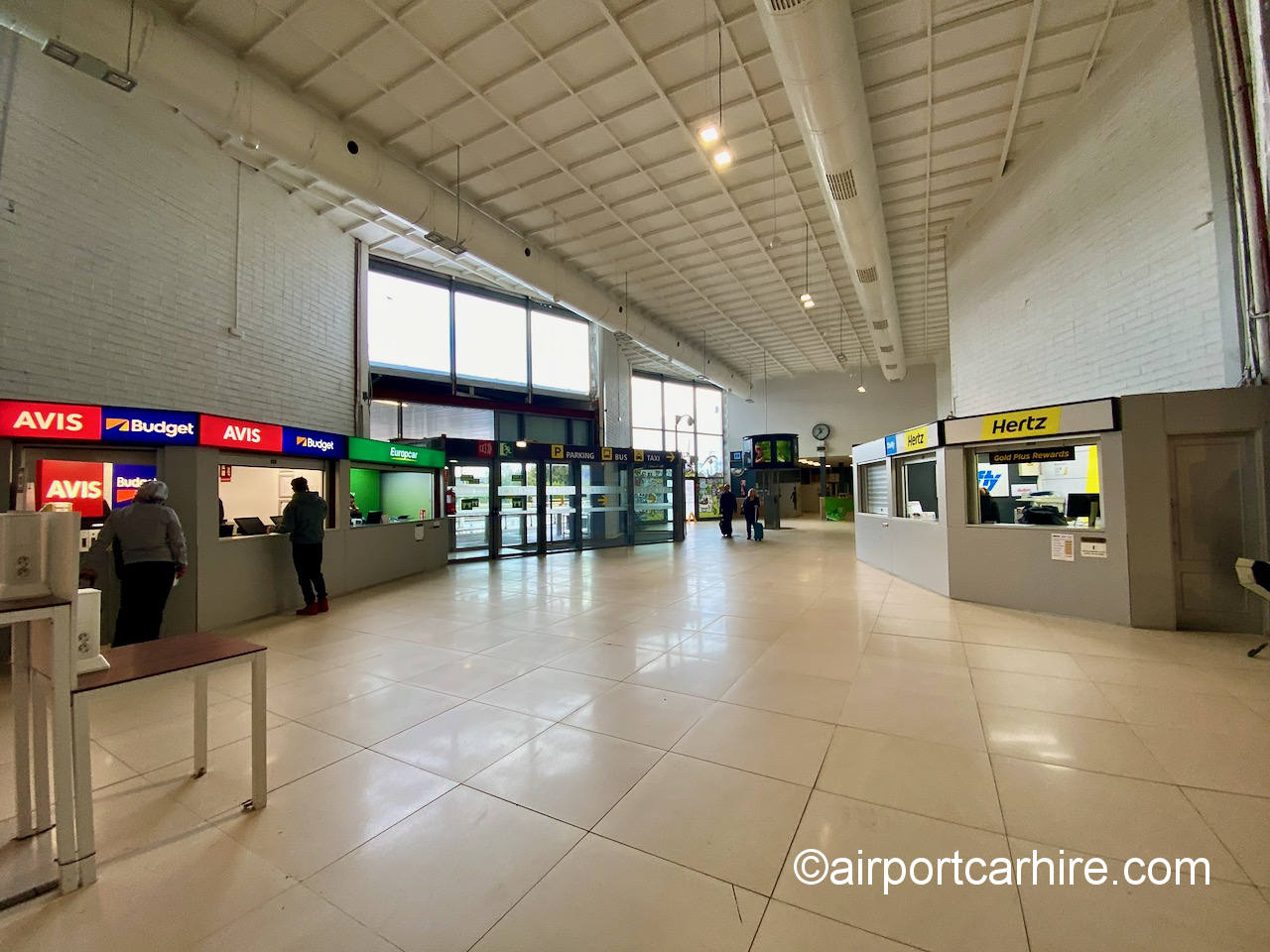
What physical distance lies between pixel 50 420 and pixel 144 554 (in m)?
1.30

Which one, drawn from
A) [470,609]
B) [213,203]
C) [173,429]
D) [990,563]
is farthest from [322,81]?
[990,563]

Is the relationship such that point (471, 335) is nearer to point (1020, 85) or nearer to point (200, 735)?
point (1020, 85)

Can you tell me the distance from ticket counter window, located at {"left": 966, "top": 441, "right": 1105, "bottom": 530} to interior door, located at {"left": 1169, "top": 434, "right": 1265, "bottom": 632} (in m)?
0.59

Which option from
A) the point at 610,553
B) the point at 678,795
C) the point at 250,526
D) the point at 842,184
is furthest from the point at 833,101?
the point at 610,553

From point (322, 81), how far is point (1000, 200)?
932cm

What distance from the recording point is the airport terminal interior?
1718 mm

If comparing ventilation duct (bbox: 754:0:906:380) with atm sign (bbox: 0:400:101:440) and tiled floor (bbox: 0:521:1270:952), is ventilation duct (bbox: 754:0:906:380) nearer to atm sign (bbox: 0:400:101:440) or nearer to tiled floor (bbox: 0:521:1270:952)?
tiled floor (bbox: 0:521:1270:952)

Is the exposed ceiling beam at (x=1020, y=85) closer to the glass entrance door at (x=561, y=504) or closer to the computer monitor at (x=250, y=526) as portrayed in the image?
the glass entrance door at (x=561, y=504)

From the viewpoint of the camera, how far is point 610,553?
10.9 metres

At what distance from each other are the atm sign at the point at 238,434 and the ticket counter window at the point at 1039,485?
7.96 metres

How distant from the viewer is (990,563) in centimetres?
554

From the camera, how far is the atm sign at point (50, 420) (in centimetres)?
381

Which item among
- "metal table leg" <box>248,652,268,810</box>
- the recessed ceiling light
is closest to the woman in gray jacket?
"metal table leg" <box>248,652,268,810</box>

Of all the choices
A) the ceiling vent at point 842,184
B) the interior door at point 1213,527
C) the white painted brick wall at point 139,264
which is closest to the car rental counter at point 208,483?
the white painted brick wall at point 139,264
